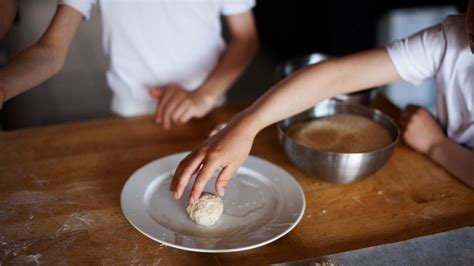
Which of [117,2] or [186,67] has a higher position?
[117,2]

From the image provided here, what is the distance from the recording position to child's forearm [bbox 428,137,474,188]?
3.44ft

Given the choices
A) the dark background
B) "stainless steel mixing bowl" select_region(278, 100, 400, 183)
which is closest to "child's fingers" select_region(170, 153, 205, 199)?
"stainless steel mixing bowl" select_region(278, 100, 400, 183)

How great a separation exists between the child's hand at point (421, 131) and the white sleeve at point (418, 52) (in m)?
0.14

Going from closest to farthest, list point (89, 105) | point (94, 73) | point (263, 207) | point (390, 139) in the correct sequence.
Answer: point (263, 207) < point (390, 139) < point (89, 105) < point (94, 73)

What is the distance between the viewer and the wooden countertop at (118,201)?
84 centimetres

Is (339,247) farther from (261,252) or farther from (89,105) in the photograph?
(89,105)

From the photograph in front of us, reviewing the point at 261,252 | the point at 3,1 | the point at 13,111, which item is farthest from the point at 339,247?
the point at 13,111

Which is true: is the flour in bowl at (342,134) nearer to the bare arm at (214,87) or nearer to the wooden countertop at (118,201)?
the wooden countertop at (118,201)

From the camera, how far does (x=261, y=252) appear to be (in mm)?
850

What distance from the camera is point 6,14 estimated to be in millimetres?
962

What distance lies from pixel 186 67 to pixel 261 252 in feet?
2.61

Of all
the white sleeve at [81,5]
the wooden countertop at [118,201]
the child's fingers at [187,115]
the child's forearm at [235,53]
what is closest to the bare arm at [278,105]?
the wooden countertop at [118,201]

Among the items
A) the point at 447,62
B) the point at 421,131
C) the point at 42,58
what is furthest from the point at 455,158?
the point at 42,58

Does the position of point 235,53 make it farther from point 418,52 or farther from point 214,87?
point 418,52
